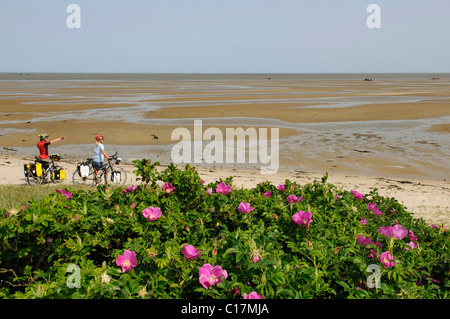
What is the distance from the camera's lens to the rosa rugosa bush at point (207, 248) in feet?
6.66

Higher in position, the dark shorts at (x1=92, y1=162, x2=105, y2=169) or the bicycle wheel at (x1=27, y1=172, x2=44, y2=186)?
the dark shorts at (x1=92, y1=162, x2=105, y2=169)

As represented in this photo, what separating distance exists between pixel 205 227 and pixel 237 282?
48.6 inches

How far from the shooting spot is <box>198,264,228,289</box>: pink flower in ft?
6.55

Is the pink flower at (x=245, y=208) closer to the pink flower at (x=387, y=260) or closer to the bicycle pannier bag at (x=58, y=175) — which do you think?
the pink flower at (x=387, y=260)

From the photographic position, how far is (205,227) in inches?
125

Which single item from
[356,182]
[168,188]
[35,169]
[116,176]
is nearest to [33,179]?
[35,169]

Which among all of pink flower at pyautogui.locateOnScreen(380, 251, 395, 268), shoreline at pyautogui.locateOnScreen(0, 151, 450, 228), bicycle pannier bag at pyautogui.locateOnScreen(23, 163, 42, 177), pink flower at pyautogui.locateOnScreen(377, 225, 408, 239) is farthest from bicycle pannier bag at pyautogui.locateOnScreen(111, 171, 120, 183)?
pink flower at pyautogui.locateOnScreen(380, 251, 395, 268)

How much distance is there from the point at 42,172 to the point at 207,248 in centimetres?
863

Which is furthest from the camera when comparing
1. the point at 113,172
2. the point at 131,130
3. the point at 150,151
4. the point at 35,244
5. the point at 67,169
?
the point at 131,130

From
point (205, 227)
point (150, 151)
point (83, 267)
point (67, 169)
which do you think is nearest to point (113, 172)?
point (67, 169)

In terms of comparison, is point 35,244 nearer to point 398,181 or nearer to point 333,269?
point 333,269

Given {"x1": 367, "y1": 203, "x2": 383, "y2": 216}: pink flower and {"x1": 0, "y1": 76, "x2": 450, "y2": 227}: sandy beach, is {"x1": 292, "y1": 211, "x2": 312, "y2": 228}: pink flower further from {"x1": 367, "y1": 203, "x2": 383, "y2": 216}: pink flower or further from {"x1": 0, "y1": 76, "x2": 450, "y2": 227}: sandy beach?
{"x1": 0, "y1": 76, "x2": 450, "y2": 227}: sandy beach

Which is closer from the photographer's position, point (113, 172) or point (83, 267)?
point (83, 267)

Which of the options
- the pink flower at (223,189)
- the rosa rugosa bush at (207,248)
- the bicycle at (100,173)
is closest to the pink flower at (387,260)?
the rosa rugosa bush at (207,248)
